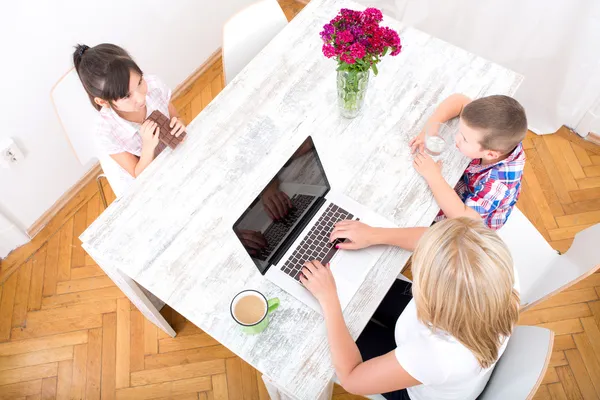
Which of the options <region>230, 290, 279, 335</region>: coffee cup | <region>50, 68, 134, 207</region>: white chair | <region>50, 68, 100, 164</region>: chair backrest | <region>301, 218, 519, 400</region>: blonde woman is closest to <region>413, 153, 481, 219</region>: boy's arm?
<region>301, 218, 519, 400</region>: blonde woman

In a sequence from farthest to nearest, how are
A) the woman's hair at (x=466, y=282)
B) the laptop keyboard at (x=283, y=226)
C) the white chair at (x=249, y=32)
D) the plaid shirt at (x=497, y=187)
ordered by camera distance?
the white chair at (x=249, y=32) < the plaid shirt at (x=497, y=187) < the laptop keyboard at (x=283, y=226) < the woman's hair at (x=466, y=282)

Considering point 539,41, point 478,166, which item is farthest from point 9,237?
point 539,41

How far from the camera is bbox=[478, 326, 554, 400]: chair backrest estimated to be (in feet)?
3.68

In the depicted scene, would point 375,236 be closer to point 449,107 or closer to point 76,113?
point 449,107

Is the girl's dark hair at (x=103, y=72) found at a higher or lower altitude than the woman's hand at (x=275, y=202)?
higher

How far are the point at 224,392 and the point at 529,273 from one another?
50.3 inches

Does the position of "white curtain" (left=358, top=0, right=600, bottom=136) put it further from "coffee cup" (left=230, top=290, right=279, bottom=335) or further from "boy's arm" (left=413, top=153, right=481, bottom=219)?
"coffee cup" (left=230, top=290, right=279, bottom=335)

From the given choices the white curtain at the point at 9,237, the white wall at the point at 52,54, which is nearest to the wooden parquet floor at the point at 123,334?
the white curtain at the point at 9,237

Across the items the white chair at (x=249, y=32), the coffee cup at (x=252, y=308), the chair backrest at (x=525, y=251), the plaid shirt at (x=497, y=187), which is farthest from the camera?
the white chair at (x=249, y=32)

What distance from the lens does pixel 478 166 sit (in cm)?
161

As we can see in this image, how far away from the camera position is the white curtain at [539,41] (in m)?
2.23

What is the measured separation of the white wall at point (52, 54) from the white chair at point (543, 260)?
188 cm

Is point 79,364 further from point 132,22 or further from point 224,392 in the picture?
point 132,22

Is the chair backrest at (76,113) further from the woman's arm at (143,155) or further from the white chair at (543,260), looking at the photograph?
the white chair at (543,260)
